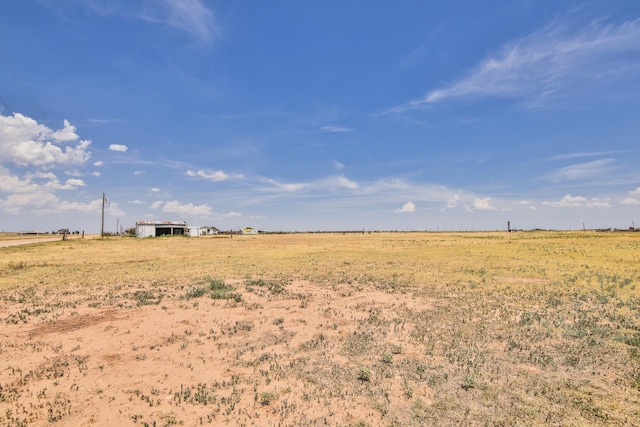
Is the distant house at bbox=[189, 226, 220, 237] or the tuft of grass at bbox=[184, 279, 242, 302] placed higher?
the distant house at bbox=[189, 226, 220, 237]

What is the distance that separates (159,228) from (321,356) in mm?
106175

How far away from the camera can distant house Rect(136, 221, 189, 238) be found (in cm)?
9900

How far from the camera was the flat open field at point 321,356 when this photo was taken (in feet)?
22.1

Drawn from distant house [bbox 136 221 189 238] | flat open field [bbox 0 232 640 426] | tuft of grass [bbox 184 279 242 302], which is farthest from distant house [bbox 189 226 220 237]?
tuft of grass [bbox 184 279 242 302]

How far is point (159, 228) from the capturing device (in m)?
104

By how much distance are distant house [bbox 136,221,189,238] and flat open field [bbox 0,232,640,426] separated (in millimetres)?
86635

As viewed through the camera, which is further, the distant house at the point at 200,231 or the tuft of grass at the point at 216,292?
the distant house at the point at 200,231

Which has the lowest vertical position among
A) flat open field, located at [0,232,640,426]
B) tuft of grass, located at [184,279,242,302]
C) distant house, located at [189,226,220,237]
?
flat open field, located at [0,232,640,426]

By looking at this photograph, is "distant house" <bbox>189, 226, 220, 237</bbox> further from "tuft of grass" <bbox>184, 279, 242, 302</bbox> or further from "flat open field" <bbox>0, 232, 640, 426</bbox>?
"tuft of grass" <bbox>184, 279, 242, 302</bbox>

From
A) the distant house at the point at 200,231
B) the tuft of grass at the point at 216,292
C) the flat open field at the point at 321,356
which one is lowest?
the flat open field at the point at 321,356

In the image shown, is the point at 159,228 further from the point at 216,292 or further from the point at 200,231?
the point at 216,292

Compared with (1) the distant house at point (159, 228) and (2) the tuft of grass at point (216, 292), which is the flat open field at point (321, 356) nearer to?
(2) the tuft of grass at point (216, 292)

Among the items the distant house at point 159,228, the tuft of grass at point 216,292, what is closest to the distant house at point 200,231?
the distant house at point 159,228

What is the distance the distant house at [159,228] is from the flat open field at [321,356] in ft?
284
